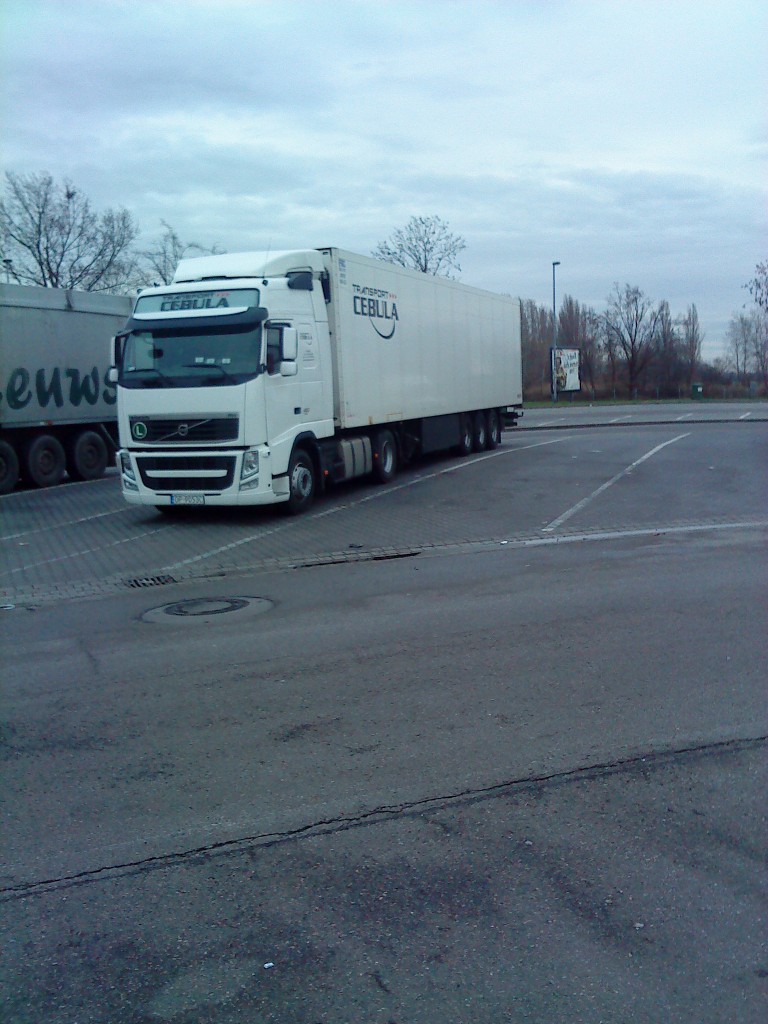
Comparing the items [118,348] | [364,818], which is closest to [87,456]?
[118,348]

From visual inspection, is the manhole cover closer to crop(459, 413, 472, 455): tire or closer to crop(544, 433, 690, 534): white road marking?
crop(544, 433, 690, 534): white road marking

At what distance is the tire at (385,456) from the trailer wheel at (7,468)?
7141 millimetres

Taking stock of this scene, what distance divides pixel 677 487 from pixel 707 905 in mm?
15220

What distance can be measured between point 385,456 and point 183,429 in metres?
5.99

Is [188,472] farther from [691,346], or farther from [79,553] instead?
[691,346]

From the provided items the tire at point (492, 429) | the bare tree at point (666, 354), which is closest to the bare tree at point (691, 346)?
the bare tree at point (666, 354)

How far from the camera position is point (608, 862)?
4176 millimetres

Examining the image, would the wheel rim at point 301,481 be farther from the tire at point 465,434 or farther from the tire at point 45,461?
the tire at point 465,434

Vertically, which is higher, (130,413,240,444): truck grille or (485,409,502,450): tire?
(130,413,240,444): truck grille

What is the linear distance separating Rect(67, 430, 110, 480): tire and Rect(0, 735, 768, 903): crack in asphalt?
58.7 ft

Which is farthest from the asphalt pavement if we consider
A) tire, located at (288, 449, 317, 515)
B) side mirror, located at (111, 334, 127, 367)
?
side mirror, located at (111, 334, 127, 367)

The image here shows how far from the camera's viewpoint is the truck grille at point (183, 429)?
14016mm

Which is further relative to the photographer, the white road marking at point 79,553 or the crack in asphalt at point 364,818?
the white road marking at point 79,553

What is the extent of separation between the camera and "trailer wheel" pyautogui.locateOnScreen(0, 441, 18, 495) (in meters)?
19.3
